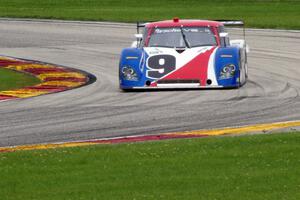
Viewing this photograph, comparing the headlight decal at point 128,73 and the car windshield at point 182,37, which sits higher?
the car windshield at point 182,37

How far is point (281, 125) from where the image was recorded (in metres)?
15.1

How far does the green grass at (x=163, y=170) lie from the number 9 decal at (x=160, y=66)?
280 inches

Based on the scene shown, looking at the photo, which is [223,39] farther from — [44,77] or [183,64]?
[44,77]

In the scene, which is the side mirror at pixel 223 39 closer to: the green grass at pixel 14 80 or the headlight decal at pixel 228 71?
the headlight decal at pixel 228 71

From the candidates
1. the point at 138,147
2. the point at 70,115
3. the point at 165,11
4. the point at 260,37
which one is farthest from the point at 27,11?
the point at 138,147

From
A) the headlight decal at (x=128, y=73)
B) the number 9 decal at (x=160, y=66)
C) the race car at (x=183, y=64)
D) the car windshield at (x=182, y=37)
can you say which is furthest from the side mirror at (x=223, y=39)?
the headlight decal at (x=128, y=73)

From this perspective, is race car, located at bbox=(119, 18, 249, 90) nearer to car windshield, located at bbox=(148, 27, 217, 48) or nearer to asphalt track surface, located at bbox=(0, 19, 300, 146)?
car windshield, located at bbox=(148, 27, 217, 48)

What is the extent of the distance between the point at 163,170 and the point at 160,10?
3712 centimetres

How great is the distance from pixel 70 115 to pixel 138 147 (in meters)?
4.38

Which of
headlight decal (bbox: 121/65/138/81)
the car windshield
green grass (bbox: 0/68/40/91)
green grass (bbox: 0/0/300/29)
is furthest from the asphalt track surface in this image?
green grass (bbox: 0/0/300/29)

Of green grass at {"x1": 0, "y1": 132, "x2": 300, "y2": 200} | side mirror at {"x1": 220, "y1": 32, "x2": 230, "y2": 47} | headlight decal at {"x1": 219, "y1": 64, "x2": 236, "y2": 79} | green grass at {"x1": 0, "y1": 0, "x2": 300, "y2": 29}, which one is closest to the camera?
green grass at {"x1": 0, "y1": 132, "x2": 300, "y2": 200}

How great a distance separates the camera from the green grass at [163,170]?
31.4 feet

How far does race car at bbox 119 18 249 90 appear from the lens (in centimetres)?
2020

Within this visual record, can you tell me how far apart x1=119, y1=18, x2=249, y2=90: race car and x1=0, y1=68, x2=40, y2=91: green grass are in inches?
110
